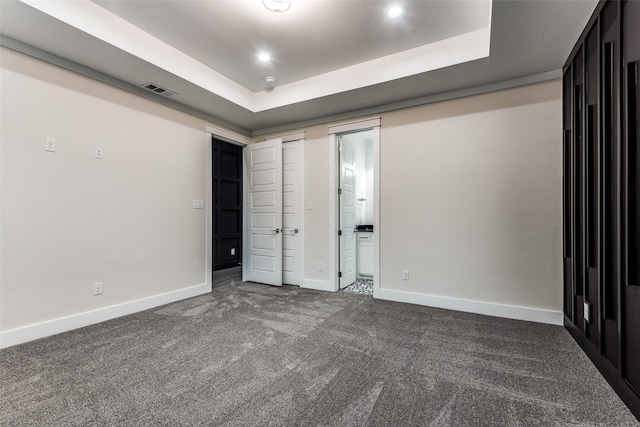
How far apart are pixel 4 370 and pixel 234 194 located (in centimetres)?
442

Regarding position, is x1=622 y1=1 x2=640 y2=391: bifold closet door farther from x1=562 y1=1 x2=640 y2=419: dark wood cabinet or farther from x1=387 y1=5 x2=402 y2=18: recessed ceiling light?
x1=387 y1=5 x2=402 y2=18: recessed ceiling light

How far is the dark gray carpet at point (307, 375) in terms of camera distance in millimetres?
1527

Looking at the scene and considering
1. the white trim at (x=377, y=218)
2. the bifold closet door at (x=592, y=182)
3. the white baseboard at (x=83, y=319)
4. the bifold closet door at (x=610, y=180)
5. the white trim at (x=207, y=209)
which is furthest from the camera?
the white trim at (x=207, y=209)

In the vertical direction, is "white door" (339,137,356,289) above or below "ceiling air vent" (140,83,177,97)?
below

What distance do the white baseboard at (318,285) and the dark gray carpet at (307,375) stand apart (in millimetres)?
1130

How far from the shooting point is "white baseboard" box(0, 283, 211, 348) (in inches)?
92.7

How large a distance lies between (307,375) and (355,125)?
3199 mm

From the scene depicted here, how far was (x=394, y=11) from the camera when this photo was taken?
2.39 meters

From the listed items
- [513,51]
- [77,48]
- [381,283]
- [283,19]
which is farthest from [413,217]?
[77,48]

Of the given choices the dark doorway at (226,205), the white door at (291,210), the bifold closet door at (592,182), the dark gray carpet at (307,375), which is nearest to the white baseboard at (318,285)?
the white door at (291,210)

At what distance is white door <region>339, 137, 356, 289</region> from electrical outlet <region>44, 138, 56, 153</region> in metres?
3.26

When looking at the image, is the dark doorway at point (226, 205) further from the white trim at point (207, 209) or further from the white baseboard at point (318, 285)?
the white baseboard at point (318, 285)

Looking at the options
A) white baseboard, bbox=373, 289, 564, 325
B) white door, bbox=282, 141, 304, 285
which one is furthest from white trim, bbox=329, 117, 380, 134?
white baseboard, bbox=373, 289, 564, 325

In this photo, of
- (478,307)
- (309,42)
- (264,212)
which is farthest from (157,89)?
(478,307)
